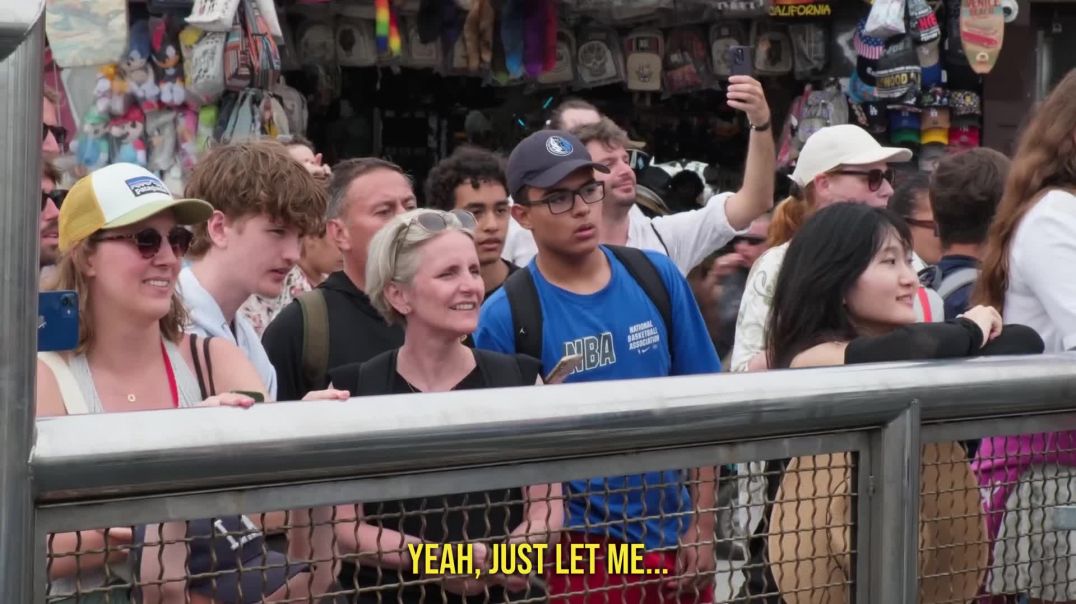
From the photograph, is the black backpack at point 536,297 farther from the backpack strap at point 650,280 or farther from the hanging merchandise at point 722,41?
the hanging merchandise at point 722,41

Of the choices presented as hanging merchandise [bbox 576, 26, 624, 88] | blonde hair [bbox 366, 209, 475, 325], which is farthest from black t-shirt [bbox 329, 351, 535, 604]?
hanging merchandise [bbox 576, 26, 624, 88]

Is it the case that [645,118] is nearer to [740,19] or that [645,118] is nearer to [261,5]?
[740,19]

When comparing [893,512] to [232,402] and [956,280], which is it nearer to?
[232,402]

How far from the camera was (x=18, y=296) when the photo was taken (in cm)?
146

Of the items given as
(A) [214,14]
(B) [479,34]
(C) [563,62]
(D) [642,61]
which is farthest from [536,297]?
(D) [642,61]

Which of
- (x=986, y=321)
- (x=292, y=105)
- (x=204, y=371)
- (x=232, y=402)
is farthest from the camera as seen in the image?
(x=292, y=105)

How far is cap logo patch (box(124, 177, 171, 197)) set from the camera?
2.66 metres

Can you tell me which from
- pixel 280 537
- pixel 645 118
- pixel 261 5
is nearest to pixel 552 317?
pixel 280 537

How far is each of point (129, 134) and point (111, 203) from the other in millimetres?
5503

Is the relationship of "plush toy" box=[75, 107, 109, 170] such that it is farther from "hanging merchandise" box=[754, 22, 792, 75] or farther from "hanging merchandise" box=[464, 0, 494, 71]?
"hanging merchandise" box=[754, 22, 792, 75]

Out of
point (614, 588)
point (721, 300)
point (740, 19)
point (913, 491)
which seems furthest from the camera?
point (740, 19)

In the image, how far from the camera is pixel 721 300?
5531 millimetres

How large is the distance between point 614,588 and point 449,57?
23.6ft

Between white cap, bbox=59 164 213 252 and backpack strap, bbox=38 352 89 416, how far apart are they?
0.24 meters
